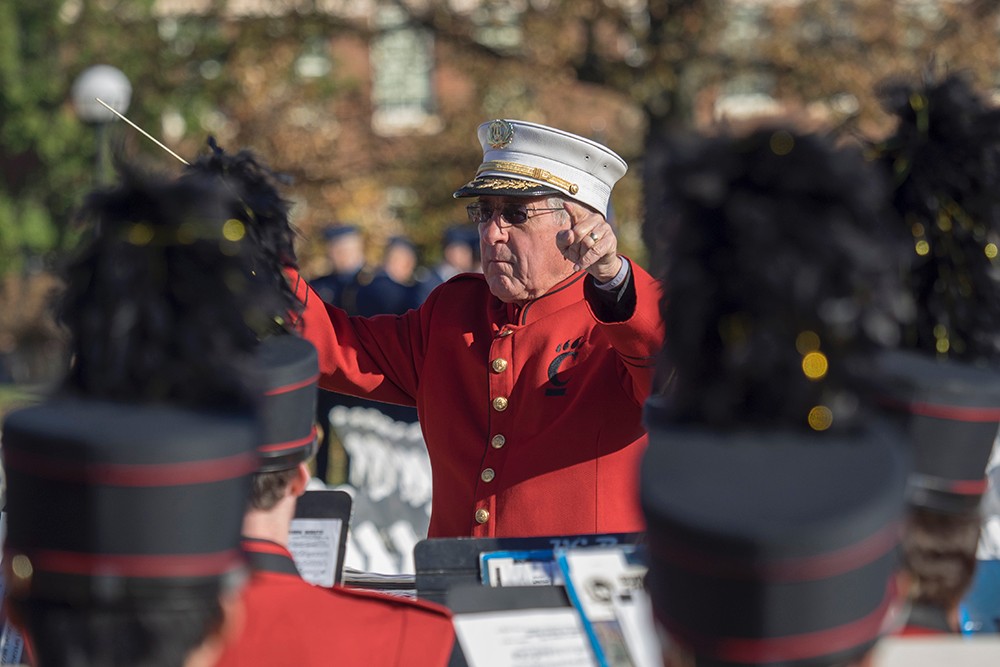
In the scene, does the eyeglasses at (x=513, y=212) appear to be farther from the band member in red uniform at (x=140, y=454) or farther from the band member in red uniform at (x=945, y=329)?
the band member in red uniform at (x=140, y=454)

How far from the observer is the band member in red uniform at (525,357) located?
3570mm

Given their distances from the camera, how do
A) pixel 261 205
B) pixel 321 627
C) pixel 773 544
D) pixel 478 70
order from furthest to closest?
pixel 478 70 < pixel 261 205 < pixel 321 627 < pixel 773 544

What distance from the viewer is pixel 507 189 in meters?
3.73

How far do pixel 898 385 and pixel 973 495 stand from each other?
258mm

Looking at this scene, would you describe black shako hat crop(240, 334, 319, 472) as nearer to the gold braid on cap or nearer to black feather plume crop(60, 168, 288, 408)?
black feather plume crop(60, 168, 288, 408)

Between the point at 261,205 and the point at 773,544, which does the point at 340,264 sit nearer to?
the point at 261,205

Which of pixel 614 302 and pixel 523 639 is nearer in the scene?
pixel 523 639

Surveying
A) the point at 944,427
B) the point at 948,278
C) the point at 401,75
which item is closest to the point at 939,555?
the point at 944,427

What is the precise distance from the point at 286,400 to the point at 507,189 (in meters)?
1.37

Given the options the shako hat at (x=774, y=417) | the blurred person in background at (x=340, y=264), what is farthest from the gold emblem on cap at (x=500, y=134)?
the blurred person in background at (x=340, y=264)

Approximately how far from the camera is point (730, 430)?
5.91ft

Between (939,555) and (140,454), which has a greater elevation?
(140,454)

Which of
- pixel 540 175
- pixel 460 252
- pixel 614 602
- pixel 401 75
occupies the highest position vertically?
pixel 401 75

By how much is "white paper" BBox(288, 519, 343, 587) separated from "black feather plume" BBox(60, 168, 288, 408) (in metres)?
1.21
